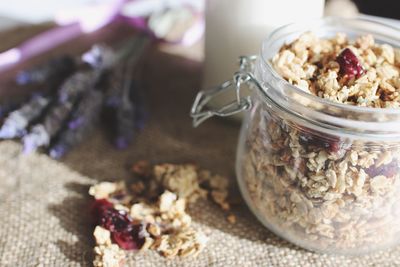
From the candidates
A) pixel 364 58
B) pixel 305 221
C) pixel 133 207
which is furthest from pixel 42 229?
pixel 364 58

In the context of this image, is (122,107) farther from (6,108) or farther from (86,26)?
(86,26)

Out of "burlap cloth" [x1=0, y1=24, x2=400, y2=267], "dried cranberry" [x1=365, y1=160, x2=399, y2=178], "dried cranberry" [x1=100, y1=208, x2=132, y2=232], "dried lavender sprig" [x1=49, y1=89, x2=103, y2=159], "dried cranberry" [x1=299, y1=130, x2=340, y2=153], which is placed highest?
"dried cranberry" [x1=299, y1=130, x2=340, y2=153]

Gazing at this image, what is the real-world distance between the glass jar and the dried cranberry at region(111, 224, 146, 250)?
149 mm

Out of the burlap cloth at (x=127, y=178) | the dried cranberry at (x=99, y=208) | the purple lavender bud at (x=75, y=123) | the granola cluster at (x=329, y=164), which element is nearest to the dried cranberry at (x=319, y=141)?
the granola cluster at (x=329, y=164)

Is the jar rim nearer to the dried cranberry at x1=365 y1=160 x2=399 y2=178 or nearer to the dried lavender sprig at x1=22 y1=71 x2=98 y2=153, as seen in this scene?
the dried cranberry at x1=365 y1=160 x2=399 y2=178

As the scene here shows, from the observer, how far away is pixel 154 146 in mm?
807

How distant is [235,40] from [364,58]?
214 mm

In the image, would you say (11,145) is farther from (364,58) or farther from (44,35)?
(364,58)

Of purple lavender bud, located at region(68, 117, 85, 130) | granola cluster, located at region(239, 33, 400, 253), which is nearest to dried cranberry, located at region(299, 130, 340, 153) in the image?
granola cluster, located at region(239, 33, 400, 253)

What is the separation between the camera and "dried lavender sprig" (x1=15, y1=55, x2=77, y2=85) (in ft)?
2.73

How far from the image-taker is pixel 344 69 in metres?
0.57

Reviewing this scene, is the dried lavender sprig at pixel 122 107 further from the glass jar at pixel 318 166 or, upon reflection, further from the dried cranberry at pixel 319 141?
the dried cranberry at pixel 319 141

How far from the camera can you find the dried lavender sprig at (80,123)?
0.77 m

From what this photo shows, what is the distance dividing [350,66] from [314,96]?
0.08m
